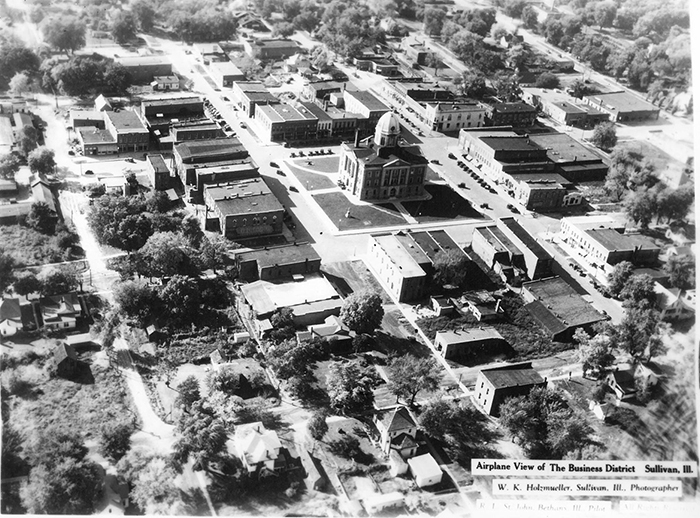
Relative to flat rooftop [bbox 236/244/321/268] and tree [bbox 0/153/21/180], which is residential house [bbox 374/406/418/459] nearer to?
flat rooftop [bbox 236/244/321/268]

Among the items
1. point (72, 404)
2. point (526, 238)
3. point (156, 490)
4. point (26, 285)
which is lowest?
point (72, 404)

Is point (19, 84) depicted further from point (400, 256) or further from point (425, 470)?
point (425, 470)

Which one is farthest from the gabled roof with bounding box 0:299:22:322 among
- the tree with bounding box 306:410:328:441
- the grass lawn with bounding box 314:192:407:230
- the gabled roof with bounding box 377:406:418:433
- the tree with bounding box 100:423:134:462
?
the grass lawn with bounding box 314:192:407:230

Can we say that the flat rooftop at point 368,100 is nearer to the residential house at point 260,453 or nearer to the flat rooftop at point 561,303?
the flat rooftop at point 561,303

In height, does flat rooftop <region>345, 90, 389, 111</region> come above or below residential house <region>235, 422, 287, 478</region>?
above

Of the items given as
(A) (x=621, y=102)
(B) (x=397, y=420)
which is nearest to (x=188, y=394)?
(B) (x=397, y=420)

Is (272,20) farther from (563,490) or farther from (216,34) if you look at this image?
(563,490)

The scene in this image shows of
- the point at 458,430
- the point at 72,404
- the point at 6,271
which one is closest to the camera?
the point at 72,404
